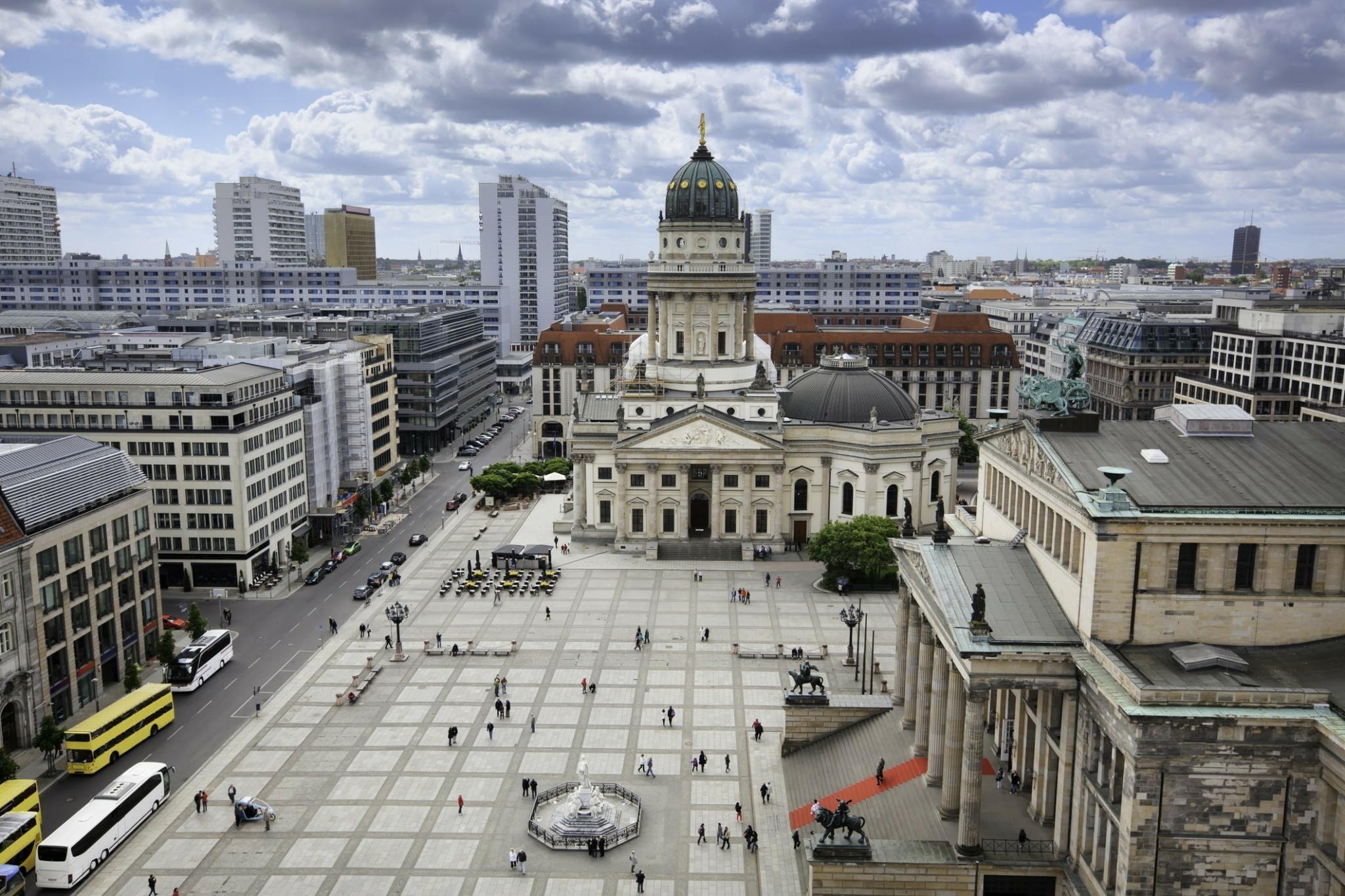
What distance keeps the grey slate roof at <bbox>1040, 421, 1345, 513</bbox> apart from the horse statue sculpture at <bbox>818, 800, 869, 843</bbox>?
740 inches

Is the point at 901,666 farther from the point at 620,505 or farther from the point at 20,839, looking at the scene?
the point at 620,505

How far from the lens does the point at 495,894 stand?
2140 inches

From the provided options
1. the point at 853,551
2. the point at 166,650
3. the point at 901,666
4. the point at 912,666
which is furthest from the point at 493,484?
the point at 912,666

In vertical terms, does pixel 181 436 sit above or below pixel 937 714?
above

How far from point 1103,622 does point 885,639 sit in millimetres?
45532

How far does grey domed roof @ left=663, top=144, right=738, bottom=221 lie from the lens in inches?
5197

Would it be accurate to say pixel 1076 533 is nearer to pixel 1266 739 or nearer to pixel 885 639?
pixel 1266 739

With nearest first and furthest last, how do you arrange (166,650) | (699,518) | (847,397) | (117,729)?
(117,729) < (166,650) < (847,397) < (699,518)

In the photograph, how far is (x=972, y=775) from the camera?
49594mm

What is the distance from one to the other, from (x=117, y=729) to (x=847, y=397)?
270 feet

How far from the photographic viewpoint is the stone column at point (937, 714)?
56062 millimetres

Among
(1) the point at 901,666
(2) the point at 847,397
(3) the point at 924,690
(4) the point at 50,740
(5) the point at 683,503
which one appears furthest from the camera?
(2) the point at 847,397

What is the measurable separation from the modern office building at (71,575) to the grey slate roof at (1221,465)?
62.0m

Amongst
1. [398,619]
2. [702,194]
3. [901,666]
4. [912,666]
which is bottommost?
[398,619]
